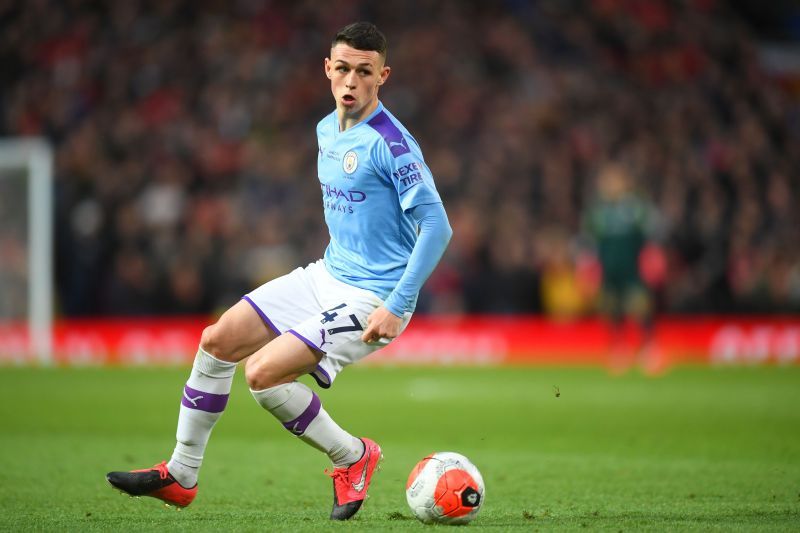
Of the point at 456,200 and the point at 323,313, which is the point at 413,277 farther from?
the point at 456,200

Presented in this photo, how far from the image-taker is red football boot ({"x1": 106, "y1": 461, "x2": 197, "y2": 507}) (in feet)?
17.6

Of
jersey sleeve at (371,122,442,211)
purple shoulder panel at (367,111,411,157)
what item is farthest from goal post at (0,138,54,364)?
jersey sleeve at (371,122,442,211)

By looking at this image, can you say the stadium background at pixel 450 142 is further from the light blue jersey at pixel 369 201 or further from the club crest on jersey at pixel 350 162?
the club crest on jersey at pixel 350 162

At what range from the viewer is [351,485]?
5.57 m

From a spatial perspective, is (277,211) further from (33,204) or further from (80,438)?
(80,438)

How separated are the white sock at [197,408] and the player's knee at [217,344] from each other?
4 centimetres

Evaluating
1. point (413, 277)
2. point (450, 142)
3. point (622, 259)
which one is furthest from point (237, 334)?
point (450, 142)

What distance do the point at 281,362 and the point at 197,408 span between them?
54 centimetres

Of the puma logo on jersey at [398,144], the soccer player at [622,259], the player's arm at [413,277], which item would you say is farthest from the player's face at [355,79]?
the soccer player at [622,259]

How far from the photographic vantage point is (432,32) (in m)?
20.7

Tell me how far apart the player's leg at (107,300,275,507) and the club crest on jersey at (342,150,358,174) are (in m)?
0.77

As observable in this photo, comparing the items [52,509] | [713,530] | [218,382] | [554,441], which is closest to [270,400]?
[218,382]

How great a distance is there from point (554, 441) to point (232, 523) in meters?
4.11

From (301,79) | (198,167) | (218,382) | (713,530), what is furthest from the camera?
(301,79)
